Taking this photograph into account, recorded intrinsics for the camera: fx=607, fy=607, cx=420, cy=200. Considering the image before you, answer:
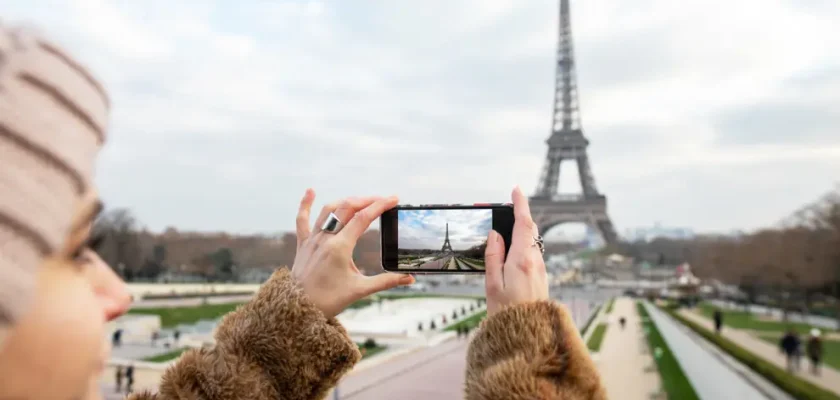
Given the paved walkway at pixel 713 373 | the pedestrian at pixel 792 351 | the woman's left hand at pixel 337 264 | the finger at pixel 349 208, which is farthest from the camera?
the pedestrian at pixel 792 351

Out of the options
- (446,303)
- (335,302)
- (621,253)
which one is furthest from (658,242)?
(335,302)

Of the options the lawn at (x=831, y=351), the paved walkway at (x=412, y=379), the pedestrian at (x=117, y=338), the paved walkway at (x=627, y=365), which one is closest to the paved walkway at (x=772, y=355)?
the lawn at (x=831, y=351)

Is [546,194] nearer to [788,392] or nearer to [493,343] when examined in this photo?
[788,392]

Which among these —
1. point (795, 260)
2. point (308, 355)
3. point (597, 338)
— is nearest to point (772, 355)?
point (795, 260)

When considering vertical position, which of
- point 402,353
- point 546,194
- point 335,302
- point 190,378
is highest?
point 546,194

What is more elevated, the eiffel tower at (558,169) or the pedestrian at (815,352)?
the eiffel tower at (558,169)

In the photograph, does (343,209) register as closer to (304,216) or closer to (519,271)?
(304,216)

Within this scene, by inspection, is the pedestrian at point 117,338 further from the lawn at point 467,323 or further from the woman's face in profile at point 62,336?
the woman's face in profile at point 62,336
